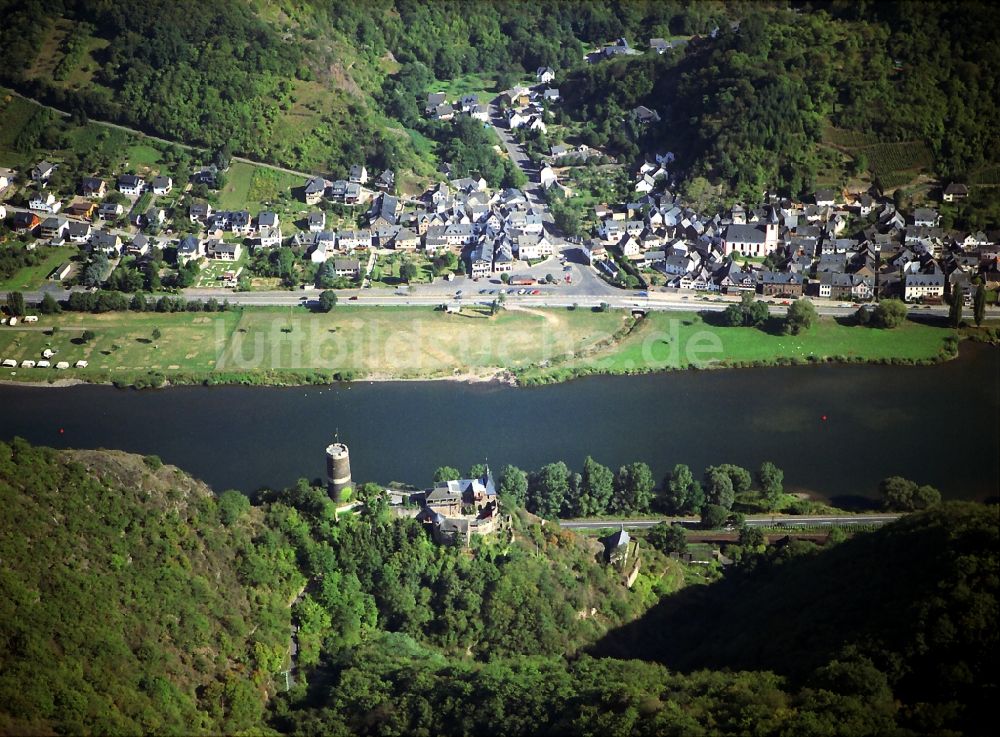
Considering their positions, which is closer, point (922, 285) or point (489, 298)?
point (489, 298)

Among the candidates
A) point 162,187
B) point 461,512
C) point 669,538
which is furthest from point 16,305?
point 669,538

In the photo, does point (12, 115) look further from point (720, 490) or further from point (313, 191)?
point (720, 490)

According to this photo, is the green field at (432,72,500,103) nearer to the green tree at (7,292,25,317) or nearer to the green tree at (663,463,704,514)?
the green tree at (7,292,25,317)

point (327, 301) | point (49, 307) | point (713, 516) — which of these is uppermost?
point (327, 301)

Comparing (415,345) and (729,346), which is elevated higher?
(729,346)

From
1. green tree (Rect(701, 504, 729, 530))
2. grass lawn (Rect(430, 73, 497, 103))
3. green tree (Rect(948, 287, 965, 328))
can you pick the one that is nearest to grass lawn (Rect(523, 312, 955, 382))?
green tree (Rect(948, 287, 965, 328))

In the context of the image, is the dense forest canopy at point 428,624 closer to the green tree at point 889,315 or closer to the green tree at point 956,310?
the green tree at point 889,315

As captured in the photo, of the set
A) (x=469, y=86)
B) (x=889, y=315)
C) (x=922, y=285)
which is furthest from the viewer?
(x=469, y=86)
